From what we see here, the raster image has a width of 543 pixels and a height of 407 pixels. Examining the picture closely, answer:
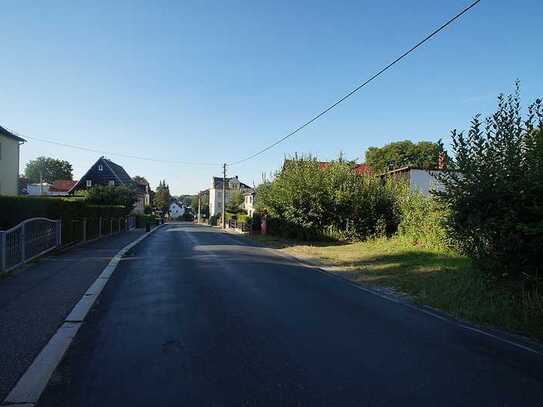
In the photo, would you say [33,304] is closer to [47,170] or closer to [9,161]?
[9,161]

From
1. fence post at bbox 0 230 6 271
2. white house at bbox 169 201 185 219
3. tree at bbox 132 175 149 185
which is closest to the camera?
fence post at bbox 0 230 6 271

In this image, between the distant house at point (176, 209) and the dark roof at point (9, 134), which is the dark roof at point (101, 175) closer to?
the dark roof at point (9, 134)

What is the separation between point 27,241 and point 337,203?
56.8 ft

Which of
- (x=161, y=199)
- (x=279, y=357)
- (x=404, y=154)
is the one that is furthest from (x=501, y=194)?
(x=161, y=199)

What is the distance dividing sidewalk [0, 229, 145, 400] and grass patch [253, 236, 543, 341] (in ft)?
21.6

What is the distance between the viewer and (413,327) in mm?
7328

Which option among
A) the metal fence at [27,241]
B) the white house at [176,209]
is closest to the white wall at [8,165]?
the metal fence at [27,241]

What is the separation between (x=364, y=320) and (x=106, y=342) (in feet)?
12.6

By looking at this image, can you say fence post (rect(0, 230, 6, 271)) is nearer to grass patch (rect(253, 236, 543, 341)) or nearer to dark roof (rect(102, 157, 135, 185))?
grass patch (rect(253, 236, 543, 341))

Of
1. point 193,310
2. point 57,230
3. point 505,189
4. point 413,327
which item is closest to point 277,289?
point 193,310

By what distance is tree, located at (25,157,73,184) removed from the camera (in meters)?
120

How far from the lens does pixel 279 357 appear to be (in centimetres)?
547

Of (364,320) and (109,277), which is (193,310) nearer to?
(364,320)

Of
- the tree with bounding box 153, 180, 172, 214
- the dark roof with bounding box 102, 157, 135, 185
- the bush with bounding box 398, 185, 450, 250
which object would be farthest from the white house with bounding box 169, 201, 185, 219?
the bush with bounding box 398, 185, 450, 250
